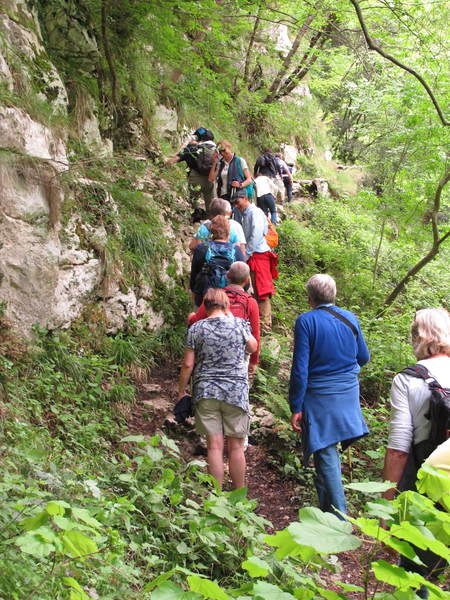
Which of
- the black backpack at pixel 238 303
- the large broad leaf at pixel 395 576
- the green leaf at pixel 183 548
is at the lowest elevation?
the green leaf at pixel 183 548

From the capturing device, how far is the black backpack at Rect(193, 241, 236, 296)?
17.2ft

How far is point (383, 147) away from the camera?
1339cm

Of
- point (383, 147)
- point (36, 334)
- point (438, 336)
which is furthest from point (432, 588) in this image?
point (383, 147)

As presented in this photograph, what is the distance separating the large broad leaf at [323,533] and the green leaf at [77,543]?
0.76m

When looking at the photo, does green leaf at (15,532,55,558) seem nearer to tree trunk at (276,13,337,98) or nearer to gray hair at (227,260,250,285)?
→ gray hair at (227,260,250,285)

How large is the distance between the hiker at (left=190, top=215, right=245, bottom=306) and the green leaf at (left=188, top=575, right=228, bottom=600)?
12.6ft

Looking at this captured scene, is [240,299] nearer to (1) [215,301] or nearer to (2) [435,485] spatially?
(1) [215,301]

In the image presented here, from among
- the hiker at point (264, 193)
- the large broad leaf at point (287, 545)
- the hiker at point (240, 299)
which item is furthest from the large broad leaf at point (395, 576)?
the hiker at point (264, 193)

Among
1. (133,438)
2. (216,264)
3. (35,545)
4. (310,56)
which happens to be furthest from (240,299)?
(310,56)

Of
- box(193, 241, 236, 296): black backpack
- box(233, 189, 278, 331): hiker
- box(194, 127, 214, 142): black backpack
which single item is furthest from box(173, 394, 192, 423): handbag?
box(194, 127, 214, 142): black backpack

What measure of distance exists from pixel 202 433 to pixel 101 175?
424cm

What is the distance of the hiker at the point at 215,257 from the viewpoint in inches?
207

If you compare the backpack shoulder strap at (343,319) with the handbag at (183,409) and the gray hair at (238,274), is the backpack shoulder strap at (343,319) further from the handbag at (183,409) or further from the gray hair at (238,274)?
the handbag at (183,409)

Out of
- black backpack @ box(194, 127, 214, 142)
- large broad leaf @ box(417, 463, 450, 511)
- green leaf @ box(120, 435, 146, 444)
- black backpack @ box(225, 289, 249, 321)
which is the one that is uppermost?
black backpack @ box(194, 127, 214, 142)
